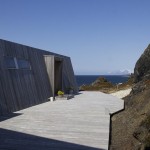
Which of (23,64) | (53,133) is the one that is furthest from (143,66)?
(53,133)

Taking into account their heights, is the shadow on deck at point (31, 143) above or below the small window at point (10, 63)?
below

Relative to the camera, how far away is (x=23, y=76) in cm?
1627

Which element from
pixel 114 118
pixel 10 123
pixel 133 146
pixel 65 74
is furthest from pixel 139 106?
pixel 65 74

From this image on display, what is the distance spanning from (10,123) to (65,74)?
1628cm

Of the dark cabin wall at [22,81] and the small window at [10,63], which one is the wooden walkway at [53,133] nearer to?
the dark cabin wall at [22,81]

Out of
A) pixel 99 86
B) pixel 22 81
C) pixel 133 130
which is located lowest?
pixel 133 130

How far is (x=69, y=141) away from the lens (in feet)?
25.6

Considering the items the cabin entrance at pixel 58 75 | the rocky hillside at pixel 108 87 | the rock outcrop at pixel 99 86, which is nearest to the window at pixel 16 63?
the cabin entrance at pixel 58 75

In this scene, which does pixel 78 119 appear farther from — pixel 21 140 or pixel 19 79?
pixel 19 79

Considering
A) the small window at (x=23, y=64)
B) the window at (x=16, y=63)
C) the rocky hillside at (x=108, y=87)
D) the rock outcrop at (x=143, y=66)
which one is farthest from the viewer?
the rocky hillside at (x=108, y=87)

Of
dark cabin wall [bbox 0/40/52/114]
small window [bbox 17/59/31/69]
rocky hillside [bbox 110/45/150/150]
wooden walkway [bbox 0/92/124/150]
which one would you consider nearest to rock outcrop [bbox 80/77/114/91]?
dark cabin wall [bbox 0/40/52/114]

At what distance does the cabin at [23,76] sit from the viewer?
1369 centimetres

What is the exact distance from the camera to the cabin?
1369 centimetres

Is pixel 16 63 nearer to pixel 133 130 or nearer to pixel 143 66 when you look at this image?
pixel 133 130
